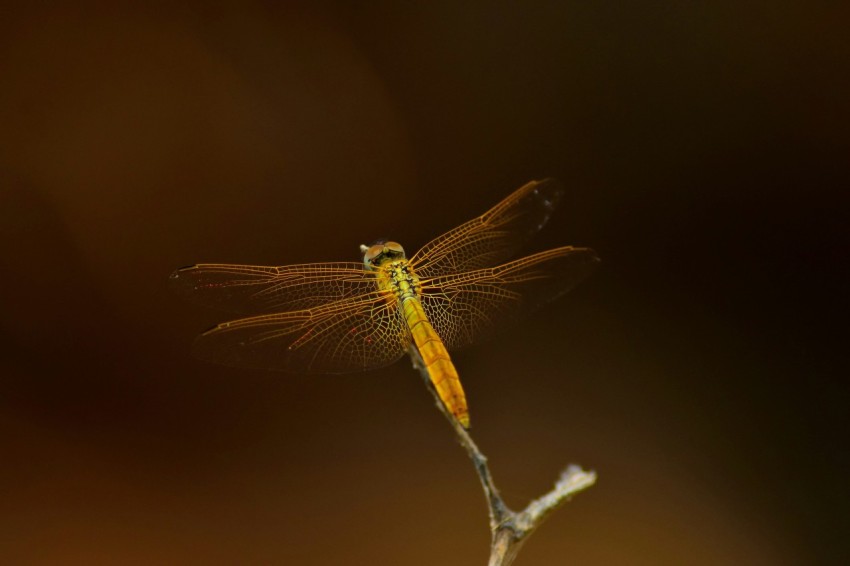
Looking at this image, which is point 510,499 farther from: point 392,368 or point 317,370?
point 317,370

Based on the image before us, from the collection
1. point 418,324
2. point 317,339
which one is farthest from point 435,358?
point 317,339

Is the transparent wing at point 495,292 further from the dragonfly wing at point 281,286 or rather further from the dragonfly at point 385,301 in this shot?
the dragonfly wing at point 281,286

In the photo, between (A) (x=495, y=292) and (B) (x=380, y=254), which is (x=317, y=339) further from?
(A) (x=495, y=292)

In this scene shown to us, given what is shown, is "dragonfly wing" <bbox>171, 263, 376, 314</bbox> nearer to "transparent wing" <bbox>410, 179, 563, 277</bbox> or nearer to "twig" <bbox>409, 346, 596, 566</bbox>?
"transparent wing" <bbox>410, 179, 563, 277</bbox>

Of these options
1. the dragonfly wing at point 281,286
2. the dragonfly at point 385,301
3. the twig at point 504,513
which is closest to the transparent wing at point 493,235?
the dragonfly at point 385,301

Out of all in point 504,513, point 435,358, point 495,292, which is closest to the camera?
point 504,513

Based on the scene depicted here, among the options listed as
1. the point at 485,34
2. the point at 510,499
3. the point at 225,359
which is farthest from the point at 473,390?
the point at 225,359
